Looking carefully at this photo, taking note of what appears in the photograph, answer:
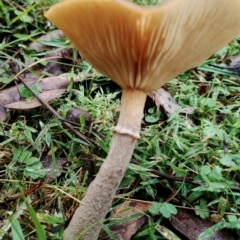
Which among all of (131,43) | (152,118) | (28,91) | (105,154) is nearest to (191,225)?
(105,154)

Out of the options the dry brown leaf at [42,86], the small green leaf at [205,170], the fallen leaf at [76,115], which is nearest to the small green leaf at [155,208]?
the small green leaf at [205,170]

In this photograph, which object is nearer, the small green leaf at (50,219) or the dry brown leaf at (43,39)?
the small green leaf at (50,219)

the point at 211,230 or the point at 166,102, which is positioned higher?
the point at 166,102

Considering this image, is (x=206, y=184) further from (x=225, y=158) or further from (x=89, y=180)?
(x=89, y=180)

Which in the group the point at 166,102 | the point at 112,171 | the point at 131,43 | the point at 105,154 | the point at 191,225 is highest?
the point at 131,43

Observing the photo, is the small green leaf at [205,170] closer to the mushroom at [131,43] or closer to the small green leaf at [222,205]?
the small green leaf at [222,205]

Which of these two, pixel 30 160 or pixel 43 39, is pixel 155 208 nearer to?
pixel 30 160

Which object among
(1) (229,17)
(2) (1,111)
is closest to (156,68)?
(1) (229,17)
